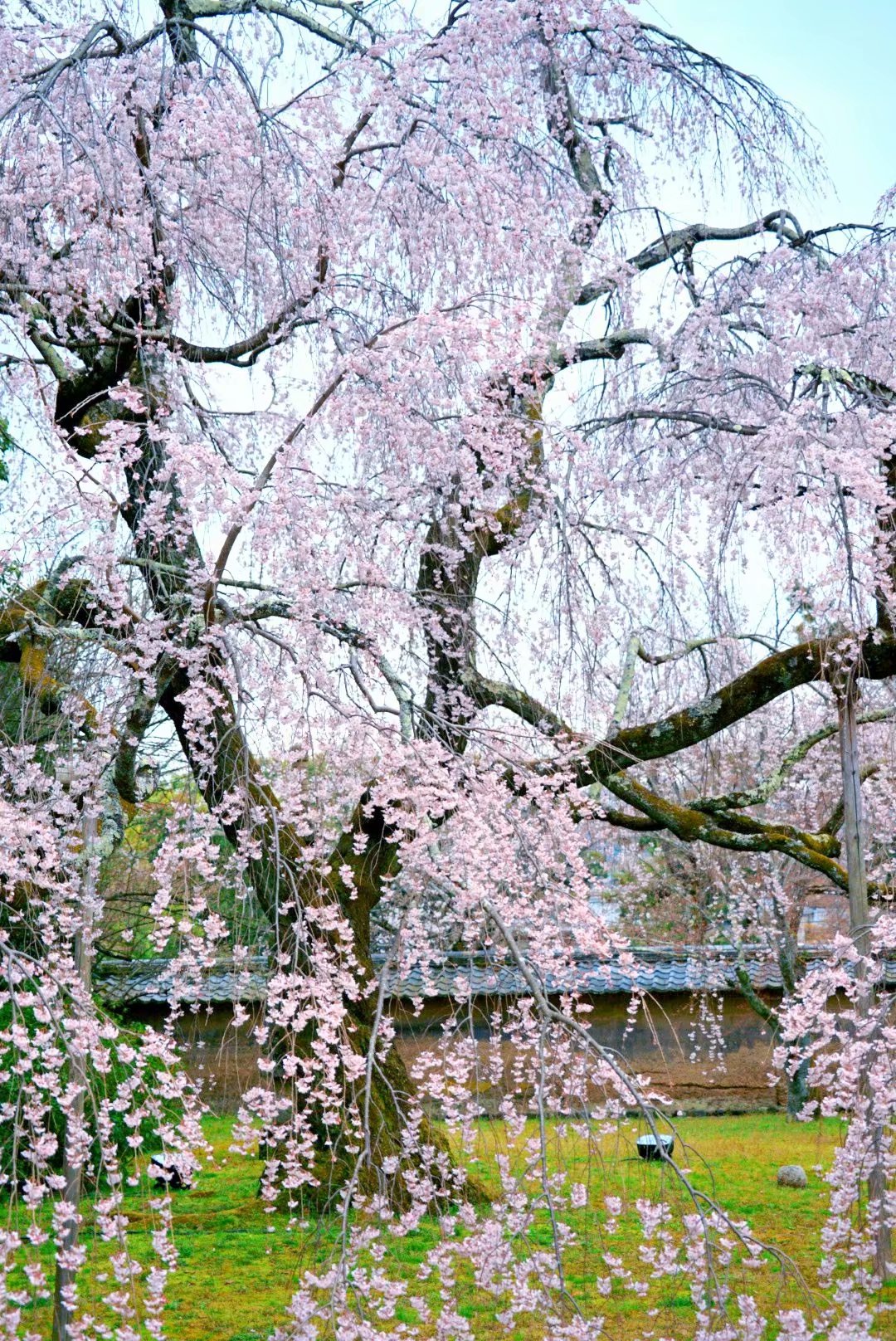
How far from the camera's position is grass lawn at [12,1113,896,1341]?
4.89 metres

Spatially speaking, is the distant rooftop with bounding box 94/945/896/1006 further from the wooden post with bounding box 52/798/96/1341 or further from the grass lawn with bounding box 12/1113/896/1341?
the wooden post with bounding box 52/798/96/1341

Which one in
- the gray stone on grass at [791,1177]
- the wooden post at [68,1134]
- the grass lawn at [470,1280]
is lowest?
the grass lawn at [470,1280]

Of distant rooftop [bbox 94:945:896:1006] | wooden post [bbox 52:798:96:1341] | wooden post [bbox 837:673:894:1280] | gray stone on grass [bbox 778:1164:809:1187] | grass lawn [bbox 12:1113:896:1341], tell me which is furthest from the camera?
distant rooftop [bbox 94:945:896:1006]

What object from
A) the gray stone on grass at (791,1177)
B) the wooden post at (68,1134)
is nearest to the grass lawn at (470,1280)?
the gray stone on grass at (791,1177)

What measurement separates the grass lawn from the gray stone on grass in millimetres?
74

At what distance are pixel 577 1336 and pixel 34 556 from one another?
2.76 metres

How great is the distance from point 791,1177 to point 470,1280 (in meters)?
3.50

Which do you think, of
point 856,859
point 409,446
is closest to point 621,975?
point 856,859

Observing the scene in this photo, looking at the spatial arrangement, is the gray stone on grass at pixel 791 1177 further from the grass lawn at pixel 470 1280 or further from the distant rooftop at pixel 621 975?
the distant rooftop at pixel 621 975

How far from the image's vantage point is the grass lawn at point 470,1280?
16.1 ft

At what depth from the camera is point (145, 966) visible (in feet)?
35.1

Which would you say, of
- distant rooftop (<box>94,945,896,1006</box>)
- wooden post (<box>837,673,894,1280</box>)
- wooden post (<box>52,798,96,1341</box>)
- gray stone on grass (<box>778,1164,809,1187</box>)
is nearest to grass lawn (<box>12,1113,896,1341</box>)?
gray stone on grass (<box>778,1164,809,1187</box>)

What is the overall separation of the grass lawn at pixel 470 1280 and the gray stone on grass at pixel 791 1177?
0.24ft

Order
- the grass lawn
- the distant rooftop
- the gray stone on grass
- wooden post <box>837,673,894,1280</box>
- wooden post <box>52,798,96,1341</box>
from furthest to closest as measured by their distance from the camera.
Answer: the distant rooftop < the gray stone on grass < wooden post <box>837,673,894,1280</box> < the grass lawn < wooden post <box>52,798,96,1341</box>
